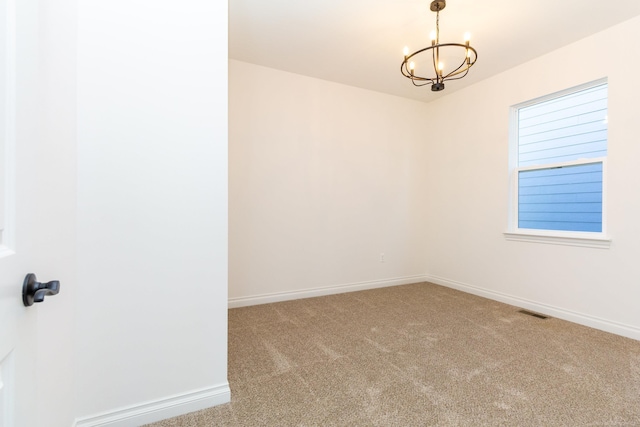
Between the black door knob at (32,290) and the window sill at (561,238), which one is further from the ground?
the black door knob at (32,290)

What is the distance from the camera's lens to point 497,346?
93.4 inches

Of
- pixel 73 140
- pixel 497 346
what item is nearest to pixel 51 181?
pixel 73 140

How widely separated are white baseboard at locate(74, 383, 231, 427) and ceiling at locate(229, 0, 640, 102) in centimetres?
276

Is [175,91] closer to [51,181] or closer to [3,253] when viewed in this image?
[51,181]

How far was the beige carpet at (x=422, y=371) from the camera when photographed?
1579 mm

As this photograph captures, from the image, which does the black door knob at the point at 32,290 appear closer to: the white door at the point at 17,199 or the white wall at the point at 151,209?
the white door at the point at 17,199

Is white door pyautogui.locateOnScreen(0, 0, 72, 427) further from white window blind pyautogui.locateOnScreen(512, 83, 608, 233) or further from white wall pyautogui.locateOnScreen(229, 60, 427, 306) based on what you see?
white window blind pyautogui.locateOnScreen(512, 83, 608, 233)

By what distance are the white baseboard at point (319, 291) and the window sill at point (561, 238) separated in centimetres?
146

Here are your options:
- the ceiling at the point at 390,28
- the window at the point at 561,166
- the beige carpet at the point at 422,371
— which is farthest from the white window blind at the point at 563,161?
the beige carpet at the point at 422,371

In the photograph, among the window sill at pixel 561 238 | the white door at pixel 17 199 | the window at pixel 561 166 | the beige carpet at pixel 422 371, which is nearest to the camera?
the white door at pixel 17 199

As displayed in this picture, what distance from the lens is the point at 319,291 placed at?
380 centimetres

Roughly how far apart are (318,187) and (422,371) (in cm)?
237

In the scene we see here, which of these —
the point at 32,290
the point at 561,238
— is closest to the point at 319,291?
the point at 561,238

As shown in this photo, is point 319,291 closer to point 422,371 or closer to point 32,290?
point 422,371
